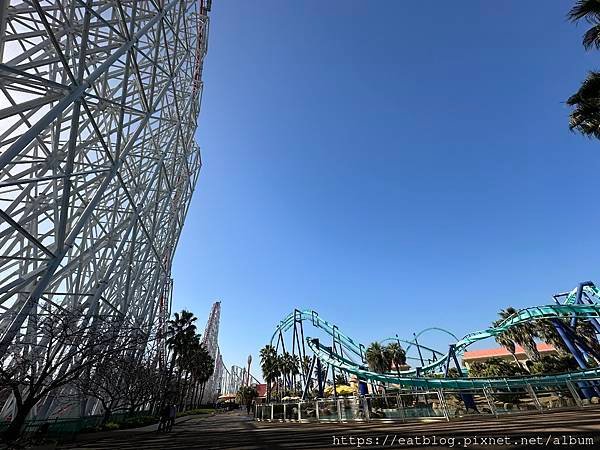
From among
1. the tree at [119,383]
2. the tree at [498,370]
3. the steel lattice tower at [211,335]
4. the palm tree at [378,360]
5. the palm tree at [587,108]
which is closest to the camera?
the palm tree at [587,108]

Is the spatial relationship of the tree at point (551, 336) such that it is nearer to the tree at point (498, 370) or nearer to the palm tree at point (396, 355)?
the tree at point (498, 370)

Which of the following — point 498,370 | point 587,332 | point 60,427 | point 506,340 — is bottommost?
point 60,427

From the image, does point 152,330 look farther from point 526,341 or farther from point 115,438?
point 526,341

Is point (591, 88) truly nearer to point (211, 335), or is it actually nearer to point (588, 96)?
point (588, 96)

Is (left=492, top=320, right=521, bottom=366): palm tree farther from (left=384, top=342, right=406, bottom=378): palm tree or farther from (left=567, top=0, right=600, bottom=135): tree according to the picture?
(left=567, top=0, right=600, bottom=135): tree

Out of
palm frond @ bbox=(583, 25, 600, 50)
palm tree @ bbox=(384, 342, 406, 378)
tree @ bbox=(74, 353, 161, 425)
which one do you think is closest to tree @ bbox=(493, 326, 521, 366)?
palm tree @ bbox=(384, 342, 406, 378)

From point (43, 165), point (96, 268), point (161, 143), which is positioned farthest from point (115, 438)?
point (161, 143)

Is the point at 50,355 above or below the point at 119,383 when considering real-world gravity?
below

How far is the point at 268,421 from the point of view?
74.6 feet

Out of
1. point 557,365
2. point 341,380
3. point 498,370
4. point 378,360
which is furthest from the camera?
point 341,380

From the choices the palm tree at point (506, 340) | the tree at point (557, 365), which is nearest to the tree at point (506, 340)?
the palm tree at point (506, 340)

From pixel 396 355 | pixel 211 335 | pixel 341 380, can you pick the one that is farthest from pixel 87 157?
pixel 211 335

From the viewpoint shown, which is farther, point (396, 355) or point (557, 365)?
point (396, 355)

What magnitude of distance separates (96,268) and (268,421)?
15.4 metres
